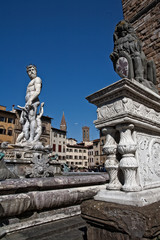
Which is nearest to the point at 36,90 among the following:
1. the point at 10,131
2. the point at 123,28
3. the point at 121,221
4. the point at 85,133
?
the point at 123,28

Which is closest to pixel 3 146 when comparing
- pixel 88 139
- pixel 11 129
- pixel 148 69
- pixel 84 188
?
A: pixel 84 188

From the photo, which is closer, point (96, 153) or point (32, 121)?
point (32, 121)

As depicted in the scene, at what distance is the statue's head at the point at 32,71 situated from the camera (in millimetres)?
7160

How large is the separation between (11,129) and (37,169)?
36.8m

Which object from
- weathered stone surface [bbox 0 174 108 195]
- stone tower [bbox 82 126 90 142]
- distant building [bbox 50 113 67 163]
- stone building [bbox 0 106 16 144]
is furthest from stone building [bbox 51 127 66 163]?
weathered stone surface [bbox 0 174 108 195]

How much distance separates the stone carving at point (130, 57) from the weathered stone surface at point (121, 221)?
216 cm

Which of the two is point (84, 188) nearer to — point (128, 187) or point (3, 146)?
point (128, 187)

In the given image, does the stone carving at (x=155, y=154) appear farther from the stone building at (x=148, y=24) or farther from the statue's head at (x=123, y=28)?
the stone building at (x=148, y=24)

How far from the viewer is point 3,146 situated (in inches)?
235

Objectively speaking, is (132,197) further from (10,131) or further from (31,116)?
(10,131)

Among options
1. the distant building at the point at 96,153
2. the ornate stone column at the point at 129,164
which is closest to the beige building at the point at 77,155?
the distant building at the point at 96,153

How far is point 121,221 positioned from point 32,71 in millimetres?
6675

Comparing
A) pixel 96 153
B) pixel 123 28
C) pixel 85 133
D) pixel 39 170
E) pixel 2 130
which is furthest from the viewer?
pixel 85 133

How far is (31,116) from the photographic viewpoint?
6738 mm
